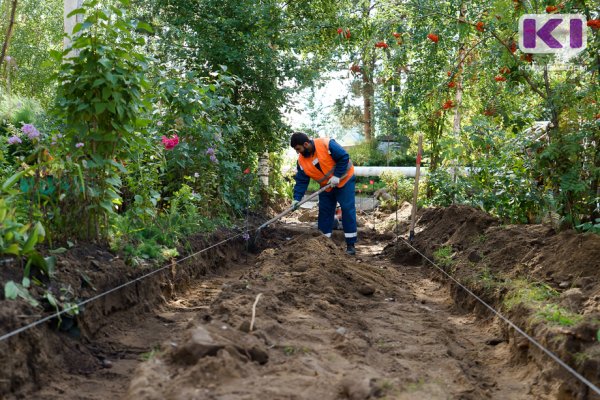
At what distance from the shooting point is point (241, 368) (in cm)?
333

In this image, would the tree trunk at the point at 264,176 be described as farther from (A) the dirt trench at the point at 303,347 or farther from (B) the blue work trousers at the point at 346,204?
(A) the dirt trench at the point at 303,347

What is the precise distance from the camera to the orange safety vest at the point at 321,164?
9.23 m

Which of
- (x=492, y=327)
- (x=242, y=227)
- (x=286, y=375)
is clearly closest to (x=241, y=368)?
(x=286, y=375)

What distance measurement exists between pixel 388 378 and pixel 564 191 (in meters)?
3.88

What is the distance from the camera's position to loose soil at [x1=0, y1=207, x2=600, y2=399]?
3.34 m

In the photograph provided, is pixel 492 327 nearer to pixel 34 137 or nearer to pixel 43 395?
pixel 43 395

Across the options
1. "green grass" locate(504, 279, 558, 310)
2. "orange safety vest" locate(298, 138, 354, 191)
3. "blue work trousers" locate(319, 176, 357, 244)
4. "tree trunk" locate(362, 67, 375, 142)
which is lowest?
"green grass" locate(504, 279, 558, 310)

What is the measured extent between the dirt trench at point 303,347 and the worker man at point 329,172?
7.78 ft

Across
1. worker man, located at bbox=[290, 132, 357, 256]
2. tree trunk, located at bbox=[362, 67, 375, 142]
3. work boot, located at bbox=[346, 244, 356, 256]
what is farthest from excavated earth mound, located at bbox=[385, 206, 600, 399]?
tree trunk, located at bbox=[362, 67, 375, 142]

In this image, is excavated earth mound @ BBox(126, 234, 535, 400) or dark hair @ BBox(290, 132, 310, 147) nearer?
excavated earth mound @ BBox(126, 234, 535, 400)

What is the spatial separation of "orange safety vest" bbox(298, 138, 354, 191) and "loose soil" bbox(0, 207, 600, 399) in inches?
74.4

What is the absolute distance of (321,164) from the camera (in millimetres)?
9312

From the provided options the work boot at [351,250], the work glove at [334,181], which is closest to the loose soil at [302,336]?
the work glove at [334,181]

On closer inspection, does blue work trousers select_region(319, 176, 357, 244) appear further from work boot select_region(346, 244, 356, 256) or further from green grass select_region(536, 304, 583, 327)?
green grass select_region(536, 304, 583, 327)
